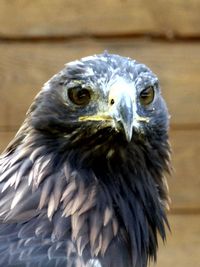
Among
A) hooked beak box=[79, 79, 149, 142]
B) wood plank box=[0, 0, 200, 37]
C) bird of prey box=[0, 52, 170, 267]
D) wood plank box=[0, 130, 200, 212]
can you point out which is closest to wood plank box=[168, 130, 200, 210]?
wood plank box=[0, 130, 200, 212]

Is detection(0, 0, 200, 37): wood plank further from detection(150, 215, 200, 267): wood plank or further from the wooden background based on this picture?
detection(150, 215, 200, 267): wood plank

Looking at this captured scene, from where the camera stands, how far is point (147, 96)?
8.67ft

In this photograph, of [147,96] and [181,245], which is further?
[181,245]

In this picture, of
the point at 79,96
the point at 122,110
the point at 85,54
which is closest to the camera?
the point at 122,110

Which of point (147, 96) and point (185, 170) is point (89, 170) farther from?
point (185, 170)

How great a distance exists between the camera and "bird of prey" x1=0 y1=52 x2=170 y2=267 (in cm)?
254

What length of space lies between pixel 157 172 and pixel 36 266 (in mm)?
434

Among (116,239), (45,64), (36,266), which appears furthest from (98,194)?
(45,64)

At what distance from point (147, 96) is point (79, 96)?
164 mm

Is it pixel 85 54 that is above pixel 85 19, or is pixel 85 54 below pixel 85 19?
below

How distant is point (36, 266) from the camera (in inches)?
96.6

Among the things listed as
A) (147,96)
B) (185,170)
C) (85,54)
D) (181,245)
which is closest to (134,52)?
(85,54)

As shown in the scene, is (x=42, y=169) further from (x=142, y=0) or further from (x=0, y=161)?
(x=142, y=0)

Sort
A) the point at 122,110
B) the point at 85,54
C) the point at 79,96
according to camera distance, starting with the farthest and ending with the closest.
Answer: the point at 85,54 → the point at 79,96 → the point at 122,110
